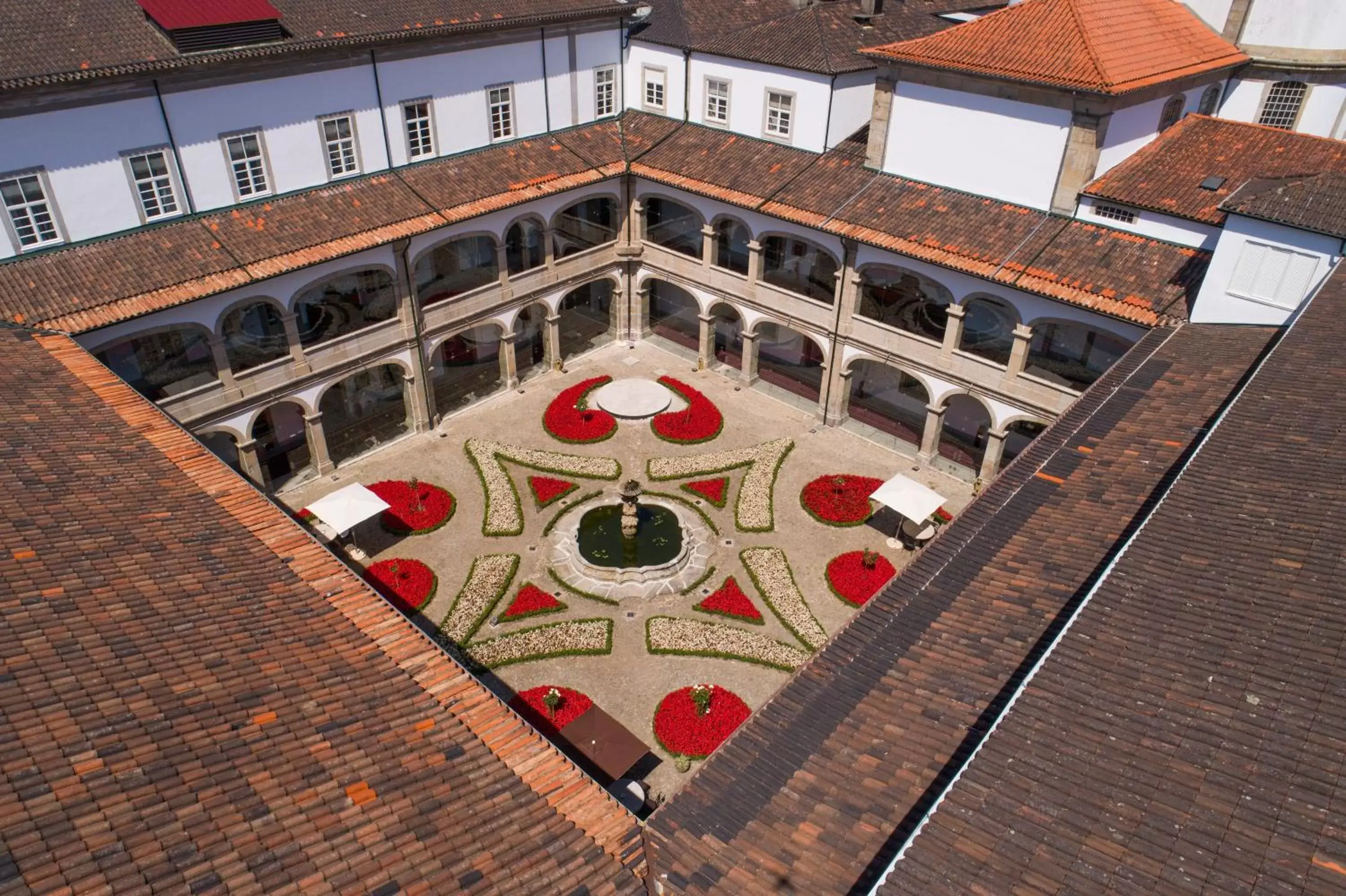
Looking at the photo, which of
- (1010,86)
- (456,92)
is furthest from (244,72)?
(1010,86)

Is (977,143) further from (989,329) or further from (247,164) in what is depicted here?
(247,164)

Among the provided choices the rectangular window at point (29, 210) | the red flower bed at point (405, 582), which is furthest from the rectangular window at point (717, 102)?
the rectangular window at point (29, 210)

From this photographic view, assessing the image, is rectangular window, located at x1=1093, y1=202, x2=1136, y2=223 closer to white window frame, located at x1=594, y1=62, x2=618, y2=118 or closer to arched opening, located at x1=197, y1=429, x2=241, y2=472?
white window frame, located at x1=594, y1=62, x2=618, y2=118

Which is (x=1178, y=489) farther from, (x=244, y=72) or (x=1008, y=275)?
(x=244, y=72)

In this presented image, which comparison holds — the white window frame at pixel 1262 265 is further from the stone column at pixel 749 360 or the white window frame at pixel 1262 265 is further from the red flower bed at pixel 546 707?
the red flower bed at pixel 546 707

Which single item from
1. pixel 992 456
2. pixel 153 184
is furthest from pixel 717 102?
pixel 153 184

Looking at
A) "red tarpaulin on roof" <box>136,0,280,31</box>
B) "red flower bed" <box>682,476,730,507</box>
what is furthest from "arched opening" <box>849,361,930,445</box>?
"red tarpaulin on roof" <box>136,0,280,31</box>

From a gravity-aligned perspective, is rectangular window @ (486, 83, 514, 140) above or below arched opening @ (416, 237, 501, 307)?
above
